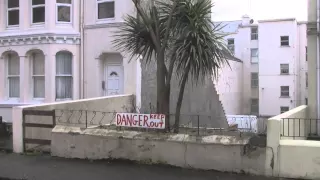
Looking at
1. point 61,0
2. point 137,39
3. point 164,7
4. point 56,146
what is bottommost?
point 56,146

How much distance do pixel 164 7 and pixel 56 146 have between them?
428 cm

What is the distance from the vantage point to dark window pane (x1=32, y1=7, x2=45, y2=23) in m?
16.4

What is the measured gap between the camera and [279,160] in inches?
311

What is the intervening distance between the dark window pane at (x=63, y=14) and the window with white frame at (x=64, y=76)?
4.39ft

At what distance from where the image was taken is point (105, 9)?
16.1 meters

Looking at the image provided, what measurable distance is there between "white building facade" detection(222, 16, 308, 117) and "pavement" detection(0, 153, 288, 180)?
110 ft

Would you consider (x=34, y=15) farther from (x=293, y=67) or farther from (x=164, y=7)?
(x=293, y=67)

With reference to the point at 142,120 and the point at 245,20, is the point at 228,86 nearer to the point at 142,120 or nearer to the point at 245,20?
the point at 142,120

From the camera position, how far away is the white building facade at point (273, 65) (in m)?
42.5

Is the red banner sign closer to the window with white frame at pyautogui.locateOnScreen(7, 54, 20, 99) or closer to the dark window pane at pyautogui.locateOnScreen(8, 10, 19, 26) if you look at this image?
the window with white frame at pyautogui.locateOnScreen(7, 54, 20, 99)

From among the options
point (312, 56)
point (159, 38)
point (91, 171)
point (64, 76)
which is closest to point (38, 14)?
point (64, 76)

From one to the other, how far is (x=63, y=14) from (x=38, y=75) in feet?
8.75

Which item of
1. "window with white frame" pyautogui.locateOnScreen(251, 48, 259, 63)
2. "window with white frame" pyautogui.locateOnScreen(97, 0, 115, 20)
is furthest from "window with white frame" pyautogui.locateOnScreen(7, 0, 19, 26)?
"window with white frame" pyautogui.locateOnScreen(251, 48, 259, 63)

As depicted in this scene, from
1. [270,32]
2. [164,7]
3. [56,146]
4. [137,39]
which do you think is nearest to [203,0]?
[164,7]
